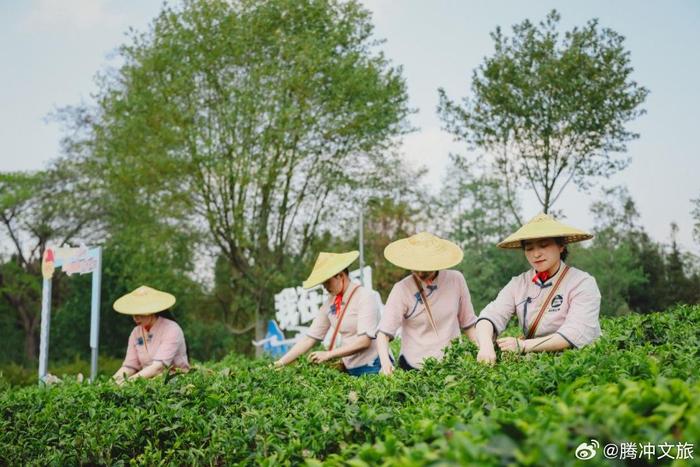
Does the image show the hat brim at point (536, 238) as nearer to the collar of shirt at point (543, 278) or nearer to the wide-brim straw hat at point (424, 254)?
the collar of shirt at point (543, 278)

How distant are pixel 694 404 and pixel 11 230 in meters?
32.3

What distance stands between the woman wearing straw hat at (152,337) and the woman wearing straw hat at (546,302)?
3.59m

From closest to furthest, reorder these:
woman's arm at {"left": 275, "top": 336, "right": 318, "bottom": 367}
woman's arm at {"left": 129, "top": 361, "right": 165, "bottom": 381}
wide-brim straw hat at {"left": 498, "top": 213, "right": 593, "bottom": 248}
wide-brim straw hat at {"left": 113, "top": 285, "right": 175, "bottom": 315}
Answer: wide-brim straw hat at {"left": 498, "top": 213, "right": 593, "bottom": 248} → woman's arm at {"left": 275, "top": 336, "right": 318, "bottom": 367} → woman's arm at {"left": 129, "top": 361, "right": 165, "bottom": 381} → wide-brim straw hat at {"left": 113, "top": 285, "right": 175, "bottom": 315}

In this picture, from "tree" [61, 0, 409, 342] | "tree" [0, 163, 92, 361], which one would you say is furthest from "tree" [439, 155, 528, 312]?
"tree" [0, 163, 92, 361]

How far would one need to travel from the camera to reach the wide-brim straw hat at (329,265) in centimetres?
614

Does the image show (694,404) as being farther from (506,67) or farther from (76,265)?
(506,67)

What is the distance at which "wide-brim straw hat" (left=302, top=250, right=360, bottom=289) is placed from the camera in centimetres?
614

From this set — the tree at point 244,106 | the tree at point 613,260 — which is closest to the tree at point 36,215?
the tree at point 244,106

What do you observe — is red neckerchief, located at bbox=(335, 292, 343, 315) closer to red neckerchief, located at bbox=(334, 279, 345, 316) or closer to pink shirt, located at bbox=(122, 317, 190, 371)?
red neckerchief, located at bbox=(334, 279, 345, 316)

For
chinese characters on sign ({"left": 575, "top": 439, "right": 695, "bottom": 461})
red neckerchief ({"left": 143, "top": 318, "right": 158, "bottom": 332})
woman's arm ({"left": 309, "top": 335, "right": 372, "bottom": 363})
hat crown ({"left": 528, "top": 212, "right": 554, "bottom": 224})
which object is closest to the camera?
chinese characters on sign ({"left": 575, "top": 439, "right": 695, "bottom": 461})

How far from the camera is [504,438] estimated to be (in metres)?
1.81

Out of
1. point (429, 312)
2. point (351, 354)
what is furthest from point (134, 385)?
point (429, 312)

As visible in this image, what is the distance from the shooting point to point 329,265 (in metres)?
6.38

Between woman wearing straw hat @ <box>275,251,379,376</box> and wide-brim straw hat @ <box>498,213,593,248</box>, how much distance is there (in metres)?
1.56
